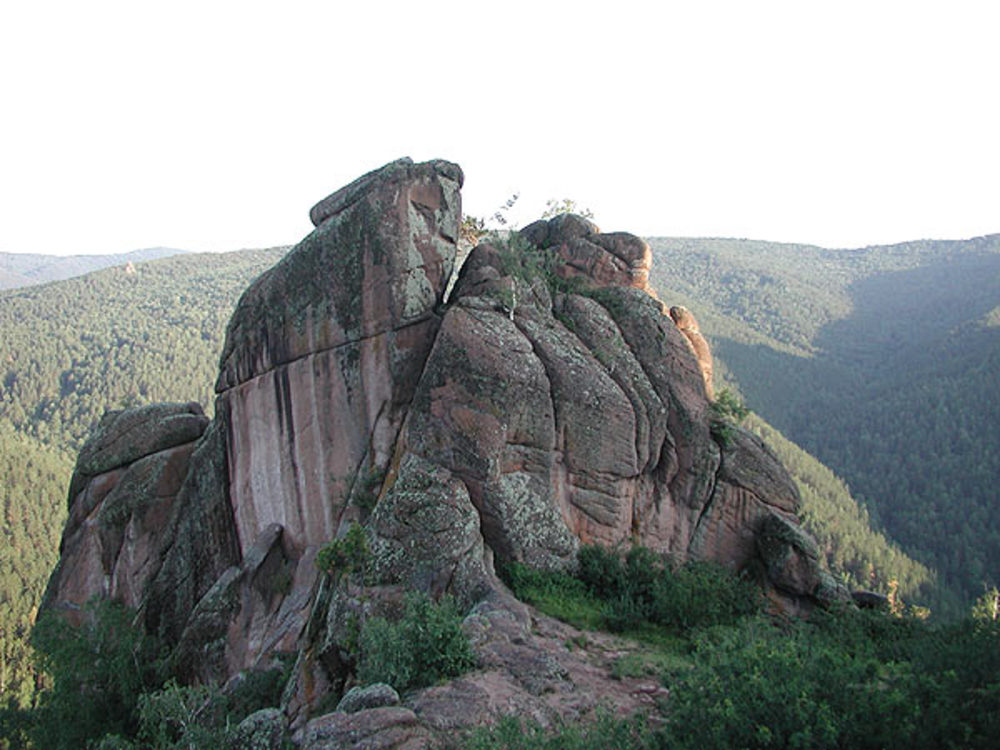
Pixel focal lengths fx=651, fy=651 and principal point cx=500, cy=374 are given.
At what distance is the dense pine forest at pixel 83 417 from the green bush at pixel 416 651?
23.5 m

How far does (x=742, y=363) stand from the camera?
574ft

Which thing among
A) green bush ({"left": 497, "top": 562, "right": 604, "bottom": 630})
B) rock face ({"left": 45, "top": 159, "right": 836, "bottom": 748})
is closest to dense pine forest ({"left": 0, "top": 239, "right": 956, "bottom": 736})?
rock face ({"left": 45, "top": 159, "right": 836, "bottom": 748})

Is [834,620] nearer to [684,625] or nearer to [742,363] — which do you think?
[684,625]

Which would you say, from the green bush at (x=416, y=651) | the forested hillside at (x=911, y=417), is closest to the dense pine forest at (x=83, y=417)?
the forested hillside at (x=911, y=417)

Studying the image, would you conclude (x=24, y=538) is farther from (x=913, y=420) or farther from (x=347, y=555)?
(x=913, y=420)

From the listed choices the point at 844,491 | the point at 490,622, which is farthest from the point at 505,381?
the point at 844,491

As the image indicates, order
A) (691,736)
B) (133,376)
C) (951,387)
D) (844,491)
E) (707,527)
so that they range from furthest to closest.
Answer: (133,376) < (951,387) < (844,491) < (707,527) < (691,736)

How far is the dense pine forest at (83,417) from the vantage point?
82188 millimetres

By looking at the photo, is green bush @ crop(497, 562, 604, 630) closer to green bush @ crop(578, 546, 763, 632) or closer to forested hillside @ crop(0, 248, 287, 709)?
green bush @ crop(578, 546, 763, 632)

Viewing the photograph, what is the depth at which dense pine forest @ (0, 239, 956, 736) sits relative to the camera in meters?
82.2

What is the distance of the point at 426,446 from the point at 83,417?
158 metres

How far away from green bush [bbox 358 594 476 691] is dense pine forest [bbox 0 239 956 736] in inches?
924

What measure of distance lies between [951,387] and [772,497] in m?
144

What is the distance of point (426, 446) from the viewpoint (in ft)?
51.1
